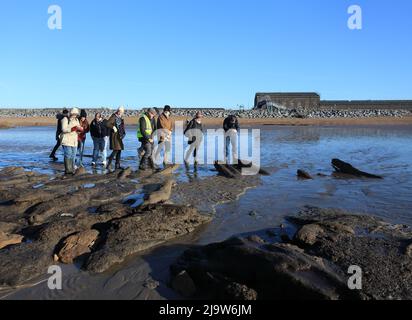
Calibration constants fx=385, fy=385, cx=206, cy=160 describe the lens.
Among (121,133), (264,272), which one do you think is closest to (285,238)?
(264,272)

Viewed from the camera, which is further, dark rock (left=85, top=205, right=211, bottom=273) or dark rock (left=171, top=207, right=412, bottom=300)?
dark rock (left=85, top=205, right=211, bottom=273)

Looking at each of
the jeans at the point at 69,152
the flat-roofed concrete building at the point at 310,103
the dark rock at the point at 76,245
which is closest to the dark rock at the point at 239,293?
the dark rock at the point at 76,245

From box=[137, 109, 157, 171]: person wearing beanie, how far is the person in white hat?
1.89 meters

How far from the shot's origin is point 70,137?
1117 cm

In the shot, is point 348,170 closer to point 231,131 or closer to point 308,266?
point 231,131

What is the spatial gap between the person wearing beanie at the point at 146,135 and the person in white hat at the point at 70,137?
74.6 inches

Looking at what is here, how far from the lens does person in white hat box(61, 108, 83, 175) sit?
11.0m

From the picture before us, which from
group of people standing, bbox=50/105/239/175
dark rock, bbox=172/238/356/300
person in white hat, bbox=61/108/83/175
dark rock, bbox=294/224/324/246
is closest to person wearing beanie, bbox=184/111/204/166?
group of people standing, bbox=50/105/239/175

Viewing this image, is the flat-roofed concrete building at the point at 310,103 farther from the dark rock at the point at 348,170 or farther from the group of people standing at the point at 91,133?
the group of people standing at the point at 91,133

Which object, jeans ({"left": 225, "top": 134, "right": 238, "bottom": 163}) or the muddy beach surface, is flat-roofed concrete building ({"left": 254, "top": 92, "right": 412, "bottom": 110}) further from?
the muddy beach surface

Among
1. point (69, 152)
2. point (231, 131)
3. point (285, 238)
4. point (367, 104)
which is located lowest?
point (285, 238)

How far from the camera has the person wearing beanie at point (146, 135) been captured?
12.1 meters

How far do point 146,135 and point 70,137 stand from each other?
2268 mm

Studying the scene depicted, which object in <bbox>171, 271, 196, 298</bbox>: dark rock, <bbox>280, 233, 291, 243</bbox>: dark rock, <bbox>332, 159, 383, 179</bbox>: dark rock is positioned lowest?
<bbox>171, 271, 196, 298</bbox>: dark rock
